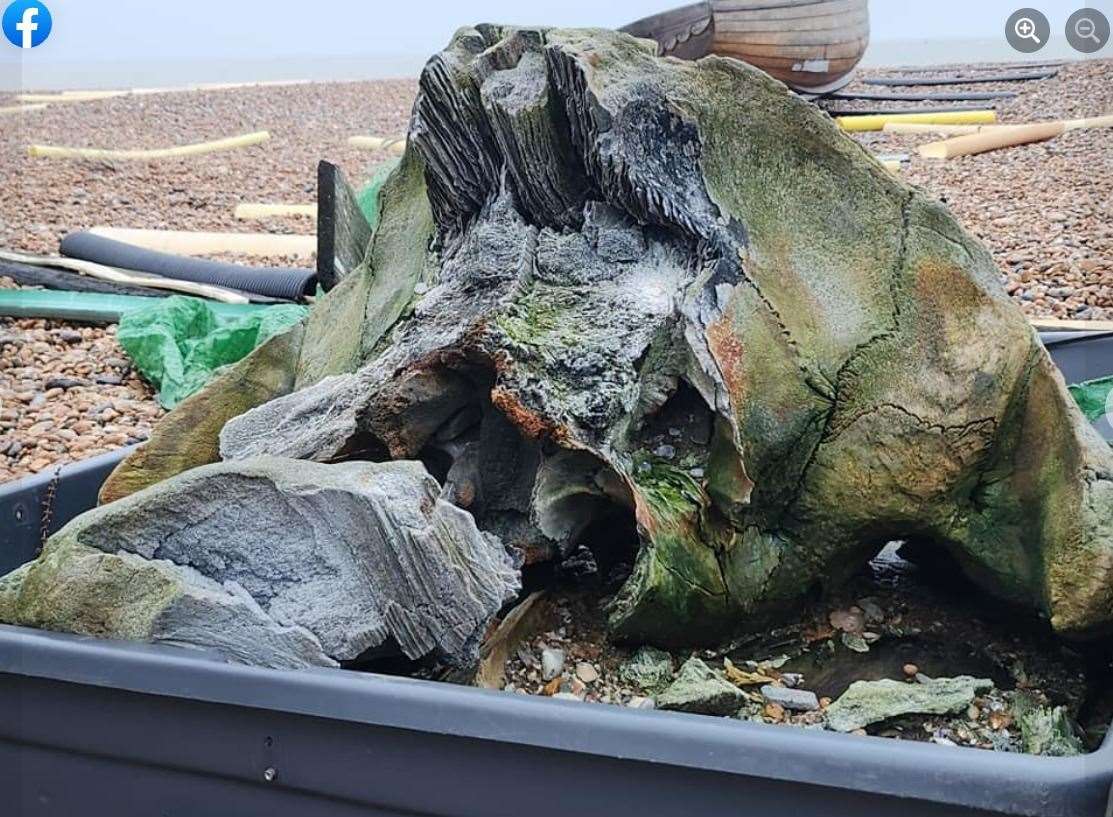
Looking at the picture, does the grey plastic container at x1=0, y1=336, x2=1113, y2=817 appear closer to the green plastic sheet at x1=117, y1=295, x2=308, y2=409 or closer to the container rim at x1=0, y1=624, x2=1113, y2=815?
the container rim at x1=0, y1=624, x2=1113, y2=815

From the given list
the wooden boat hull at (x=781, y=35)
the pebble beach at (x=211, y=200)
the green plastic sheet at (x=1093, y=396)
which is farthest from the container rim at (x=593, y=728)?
the wooden boat hull at (x=781, y=35)

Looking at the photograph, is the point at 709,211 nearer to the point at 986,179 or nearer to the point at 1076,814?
the point at 1076,814

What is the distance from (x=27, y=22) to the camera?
1.64 meters

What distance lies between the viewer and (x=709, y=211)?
158 cm

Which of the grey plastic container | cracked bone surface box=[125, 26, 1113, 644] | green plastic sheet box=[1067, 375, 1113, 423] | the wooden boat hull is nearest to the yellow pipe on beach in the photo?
the wooden boat hull

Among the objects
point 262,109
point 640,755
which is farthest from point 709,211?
point 262,109

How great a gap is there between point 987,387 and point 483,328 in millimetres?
616

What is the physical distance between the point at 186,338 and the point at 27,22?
6.87 feet

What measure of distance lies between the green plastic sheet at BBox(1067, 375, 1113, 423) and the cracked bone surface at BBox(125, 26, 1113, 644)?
0.73 m

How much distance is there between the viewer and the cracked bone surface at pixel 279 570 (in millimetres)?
1314

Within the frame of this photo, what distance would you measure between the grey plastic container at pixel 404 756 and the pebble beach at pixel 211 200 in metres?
1.63

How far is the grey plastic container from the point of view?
1.03m

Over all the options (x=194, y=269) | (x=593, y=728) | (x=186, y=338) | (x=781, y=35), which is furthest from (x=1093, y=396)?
(x=781, y=35)

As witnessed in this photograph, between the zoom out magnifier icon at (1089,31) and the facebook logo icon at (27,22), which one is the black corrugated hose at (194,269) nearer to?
the facebook logo icon at (27,22)
